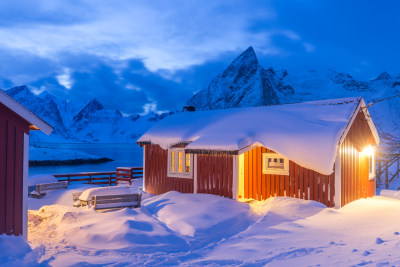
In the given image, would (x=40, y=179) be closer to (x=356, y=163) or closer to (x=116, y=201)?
(x=116, y=201)

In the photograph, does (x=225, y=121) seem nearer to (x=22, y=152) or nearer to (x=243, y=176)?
(x=243, y=176)

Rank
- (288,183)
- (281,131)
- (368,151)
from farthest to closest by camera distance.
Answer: (368,151), (281,131), (288,183)

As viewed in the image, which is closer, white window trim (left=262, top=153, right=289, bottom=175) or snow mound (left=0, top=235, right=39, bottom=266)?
snow mound (left=0, top=235, right=39, bottom=266)

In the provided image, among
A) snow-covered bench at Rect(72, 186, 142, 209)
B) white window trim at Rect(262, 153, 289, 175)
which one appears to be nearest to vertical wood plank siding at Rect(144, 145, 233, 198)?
white window trim at Rect(262, 153, 289, 175)

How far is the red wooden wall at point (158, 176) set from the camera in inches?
620

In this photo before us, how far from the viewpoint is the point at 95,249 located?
8.02 meters

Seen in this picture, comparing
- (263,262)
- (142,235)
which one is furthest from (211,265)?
(142,235)

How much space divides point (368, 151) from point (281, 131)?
5.60m

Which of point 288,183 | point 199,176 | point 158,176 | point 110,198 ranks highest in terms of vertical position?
point 199,176

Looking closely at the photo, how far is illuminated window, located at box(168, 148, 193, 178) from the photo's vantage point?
1548 cm

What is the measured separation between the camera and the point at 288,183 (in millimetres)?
13094

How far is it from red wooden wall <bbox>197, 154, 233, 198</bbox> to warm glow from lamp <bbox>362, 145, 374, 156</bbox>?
6.76 metres

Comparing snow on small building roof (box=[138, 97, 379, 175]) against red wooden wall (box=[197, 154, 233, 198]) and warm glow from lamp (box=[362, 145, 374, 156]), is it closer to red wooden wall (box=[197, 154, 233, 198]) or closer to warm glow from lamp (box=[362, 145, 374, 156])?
warm glow from lamp (box=[362, 145, 374, 156])

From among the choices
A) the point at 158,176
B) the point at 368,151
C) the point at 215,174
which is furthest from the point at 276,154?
the point at 158,176
